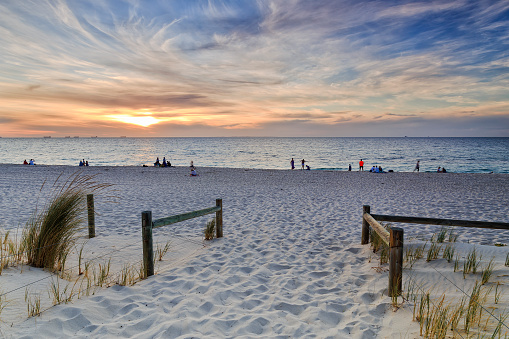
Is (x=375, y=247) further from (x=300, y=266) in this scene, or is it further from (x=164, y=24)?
(x=164, y=24)

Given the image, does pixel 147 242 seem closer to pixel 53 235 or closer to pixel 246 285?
pixel 53 235

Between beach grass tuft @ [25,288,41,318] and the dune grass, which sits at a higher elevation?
the dune grass

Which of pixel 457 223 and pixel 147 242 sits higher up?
pixel 457 223

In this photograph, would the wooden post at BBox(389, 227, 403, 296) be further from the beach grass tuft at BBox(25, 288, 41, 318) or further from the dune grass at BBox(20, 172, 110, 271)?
the dune grass at BBox(20, 172, 110, 271)

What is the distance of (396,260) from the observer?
3.50 m

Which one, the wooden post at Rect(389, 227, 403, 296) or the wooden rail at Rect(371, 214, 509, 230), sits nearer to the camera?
the wooden post at Rect(389, 227, 403, 296)

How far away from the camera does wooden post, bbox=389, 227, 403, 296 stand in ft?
11.2

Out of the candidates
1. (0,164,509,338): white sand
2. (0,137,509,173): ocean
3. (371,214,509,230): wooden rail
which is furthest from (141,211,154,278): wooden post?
(0,137,509,173): ocean

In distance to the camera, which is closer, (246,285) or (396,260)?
(396,260)

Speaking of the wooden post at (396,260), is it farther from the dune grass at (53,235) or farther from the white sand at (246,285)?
the dune grass at (53,235)

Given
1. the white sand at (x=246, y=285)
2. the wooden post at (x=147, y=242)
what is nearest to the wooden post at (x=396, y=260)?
the white sand at (x=246, y=285)

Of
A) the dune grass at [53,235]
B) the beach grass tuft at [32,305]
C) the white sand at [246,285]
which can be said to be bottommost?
the white sand at [246,285]

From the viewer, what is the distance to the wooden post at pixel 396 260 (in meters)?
3.42

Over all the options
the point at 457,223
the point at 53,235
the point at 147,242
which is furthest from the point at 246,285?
the point at 457,223
